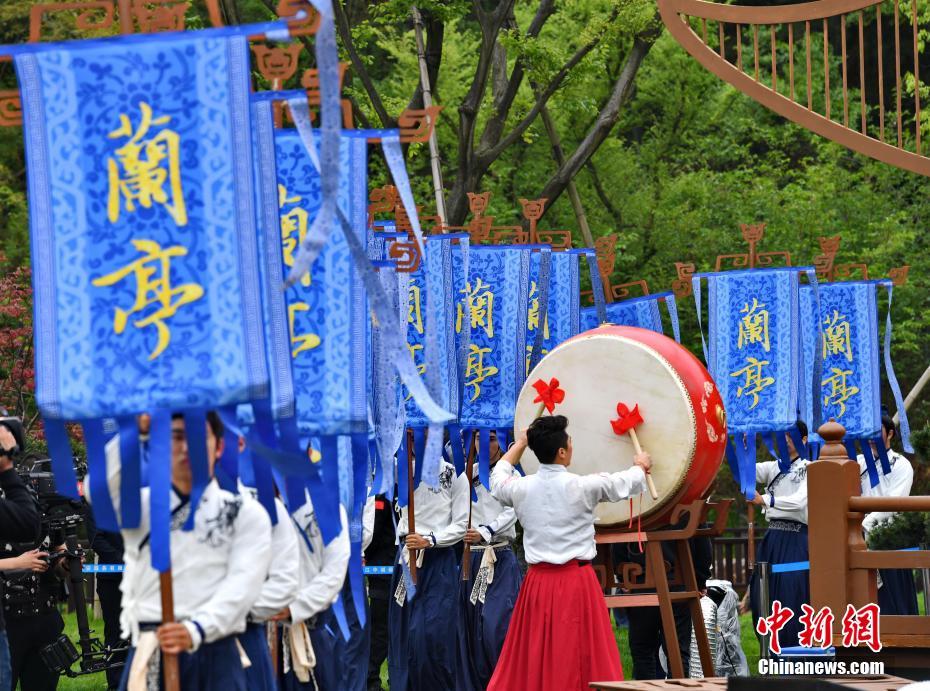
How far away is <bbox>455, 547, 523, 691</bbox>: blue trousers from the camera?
9633 mm

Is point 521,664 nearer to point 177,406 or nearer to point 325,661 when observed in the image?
point 325,661

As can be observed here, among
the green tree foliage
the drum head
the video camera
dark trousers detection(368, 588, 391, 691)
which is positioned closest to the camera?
the video camera

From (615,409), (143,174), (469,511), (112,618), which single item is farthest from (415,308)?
(143,174)

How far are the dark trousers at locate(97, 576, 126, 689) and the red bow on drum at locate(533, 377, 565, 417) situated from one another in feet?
10.4

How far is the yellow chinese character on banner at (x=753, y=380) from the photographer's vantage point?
11.2 meters

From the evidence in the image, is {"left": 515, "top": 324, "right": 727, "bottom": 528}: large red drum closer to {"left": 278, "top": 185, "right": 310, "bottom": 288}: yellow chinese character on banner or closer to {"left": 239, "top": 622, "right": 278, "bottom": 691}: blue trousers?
{"left": 278, "top": 185, "right": 310, "bottom": 288}: yellow chinese character on banner

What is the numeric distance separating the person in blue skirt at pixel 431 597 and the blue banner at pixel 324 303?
3418 mm

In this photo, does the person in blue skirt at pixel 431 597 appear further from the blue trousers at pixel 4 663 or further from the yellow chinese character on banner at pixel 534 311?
the blue trousers at pixel 4 663

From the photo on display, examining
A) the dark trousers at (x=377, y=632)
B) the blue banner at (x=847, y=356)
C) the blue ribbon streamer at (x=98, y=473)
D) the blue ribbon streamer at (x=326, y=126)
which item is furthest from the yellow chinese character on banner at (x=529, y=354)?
the blue ribbon streamer at (x=98, y=473)

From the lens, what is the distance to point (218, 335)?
4.71 metres

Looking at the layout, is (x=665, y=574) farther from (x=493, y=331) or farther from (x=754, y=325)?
(x=754, y=325)

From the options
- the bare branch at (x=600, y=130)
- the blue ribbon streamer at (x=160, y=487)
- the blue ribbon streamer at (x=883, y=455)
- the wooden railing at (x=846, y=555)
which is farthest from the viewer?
the bare branch at (x=600, y=130)

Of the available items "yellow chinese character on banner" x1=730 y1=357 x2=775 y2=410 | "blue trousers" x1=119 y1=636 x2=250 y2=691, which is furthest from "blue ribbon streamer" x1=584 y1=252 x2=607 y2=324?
"blue trousers" x1=119 y1=636 x2=250 y2=691

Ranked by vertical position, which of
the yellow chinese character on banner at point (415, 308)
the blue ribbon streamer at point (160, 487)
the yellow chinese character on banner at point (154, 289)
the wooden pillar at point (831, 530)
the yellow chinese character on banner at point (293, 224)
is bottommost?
the wooden pillar at point (831, 530)
